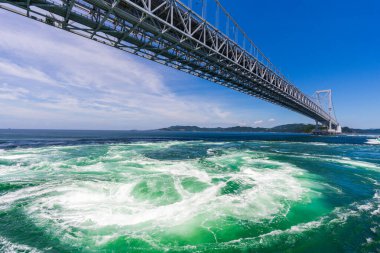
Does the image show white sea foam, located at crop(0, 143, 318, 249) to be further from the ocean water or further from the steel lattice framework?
the steel lattice framework

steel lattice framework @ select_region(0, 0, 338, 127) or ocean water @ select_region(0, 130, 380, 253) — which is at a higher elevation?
steel lattice framework @ select_region(0, 0, 338, 127)

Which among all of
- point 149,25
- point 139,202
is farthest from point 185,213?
point 149,25

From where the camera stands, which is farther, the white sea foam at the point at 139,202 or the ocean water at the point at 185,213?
the white sea foam at the point at 139,202

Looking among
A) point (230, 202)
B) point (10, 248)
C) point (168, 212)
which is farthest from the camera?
point (230, 202)

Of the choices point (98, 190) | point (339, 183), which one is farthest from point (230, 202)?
point (339, 183)

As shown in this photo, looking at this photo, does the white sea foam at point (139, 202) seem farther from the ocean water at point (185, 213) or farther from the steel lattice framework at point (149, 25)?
the steel lattice framework at point (149, 25)

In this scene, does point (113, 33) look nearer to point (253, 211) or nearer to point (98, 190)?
point (98, 190)

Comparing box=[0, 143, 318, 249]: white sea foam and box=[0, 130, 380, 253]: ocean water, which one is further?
box=[0, 143, 318, 249]: white sea foam

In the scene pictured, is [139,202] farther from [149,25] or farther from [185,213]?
[149,25]

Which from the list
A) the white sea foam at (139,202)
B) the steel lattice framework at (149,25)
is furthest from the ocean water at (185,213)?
the steel lattice framework at (149,25)

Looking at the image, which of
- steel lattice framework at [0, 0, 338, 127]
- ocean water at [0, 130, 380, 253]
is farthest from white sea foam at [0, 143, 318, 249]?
steel lattice framework at [0, 0, 338, 127]

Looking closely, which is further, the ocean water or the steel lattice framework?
the steel lattice framework
